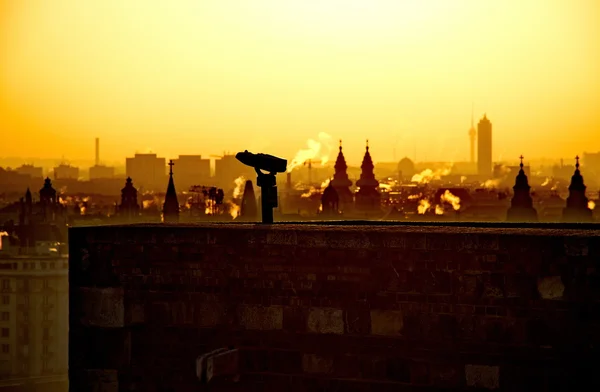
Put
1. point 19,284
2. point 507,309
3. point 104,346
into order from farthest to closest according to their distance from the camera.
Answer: point 19,284 → point 104,346 → point 507,309

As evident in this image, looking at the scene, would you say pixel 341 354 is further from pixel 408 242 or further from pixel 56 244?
pixel 56 244

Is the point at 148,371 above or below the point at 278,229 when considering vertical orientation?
below

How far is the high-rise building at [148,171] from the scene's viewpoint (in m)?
157

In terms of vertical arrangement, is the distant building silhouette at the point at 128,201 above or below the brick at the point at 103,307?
above

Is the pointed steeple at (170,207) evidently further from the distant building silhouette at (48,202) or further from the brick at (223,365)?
the brick at (223,365)

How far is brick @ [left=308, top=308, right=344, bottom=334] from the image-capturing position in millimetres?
10672

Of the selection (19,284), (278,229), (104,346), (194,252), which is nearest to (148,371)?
(104,346)

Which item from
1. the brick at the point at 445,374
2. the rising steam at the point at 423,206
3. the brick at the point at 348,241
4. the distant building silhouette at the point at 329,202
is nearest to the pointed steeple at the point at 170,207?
the distant building silhouette at the point at 329,202

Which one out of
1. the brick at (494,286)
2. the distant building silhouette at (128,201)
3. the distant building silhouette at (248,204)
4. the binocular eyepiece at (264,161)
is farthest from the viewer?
the distant building silhouette at (128,201)

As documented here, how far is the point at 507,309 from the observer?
32.9ft

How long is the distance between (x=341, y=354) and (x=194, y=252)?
1806mm

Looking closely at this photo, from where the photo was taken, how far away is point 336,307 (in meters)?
10.7

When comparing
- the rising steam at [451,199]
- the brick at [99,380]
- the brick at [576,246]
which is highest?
the rising steam at [451,199]

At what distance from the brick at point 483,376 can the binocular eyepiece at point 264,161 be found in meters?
3.24
